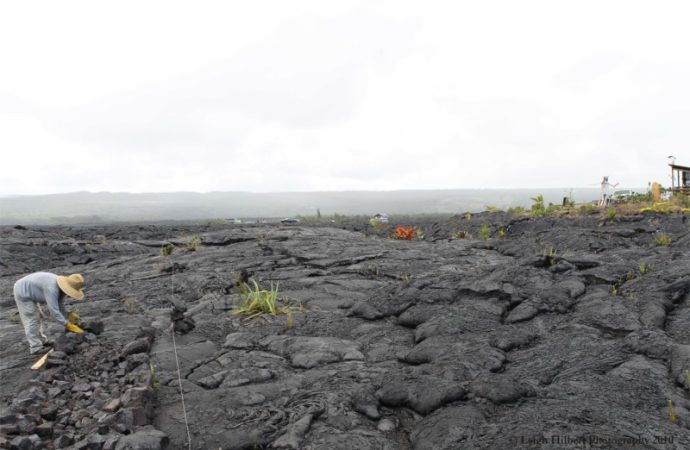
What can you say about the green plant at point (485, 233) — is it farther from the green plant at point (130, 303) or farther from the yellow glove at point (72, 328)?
the yellow glove at point (72, 328)

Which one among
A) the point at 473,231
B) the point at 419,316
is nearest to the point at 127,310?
the point at 419,316

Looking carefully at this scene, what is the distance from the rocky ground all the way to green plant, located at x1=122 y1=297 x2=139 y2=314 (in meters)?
0.04

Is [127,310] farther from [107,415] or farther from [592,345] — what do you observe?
[592,345]

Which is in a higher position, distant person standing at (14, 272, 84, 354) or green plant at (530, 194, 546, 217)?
green plant at (530, 194, 546, 217)

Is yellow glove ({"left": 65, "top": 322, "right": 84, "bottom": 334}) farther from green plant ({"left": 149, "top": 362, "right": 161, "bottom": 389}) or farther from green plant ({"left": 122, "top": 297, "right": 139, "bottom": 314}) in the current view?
green plant ({"left": 122, "top": 297, "right": 139, "bottom": 314})

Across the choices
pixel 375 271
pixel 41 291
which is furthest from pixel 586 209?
pixel 41 291

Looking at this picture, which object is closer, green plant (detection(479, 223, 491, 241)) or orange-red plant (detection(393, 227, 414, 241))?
green plant (detection(479, 223, 491, 241))

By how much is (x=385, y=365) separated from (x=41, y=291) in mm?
5608

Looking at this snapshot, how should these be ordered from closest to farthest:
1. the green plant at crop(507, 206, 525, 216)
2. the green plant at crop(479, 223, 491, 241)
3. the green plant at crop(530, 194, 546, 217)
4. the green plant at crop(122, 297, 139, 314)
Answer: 1. the green plant at crop(122, 297, 139, 314)
2. the green plant at crop(479, 223, 491, 241)
3. the green plant at crop(530, 194, 546, 217)
4. the green plant at crop(507, 206, 525, 216)

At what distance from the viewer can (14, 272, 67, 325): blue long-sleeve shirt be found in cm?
694

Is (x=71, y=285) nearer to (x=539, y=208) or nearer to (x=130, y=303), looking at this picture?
(x=130, y=303)

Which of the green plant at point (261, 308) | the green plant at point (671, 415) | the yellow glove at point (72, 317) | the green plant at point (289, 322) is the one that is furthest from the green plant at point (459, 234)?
the green plant at point (671, 415)

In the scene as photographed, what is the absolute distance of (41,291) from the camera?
704 centimetres

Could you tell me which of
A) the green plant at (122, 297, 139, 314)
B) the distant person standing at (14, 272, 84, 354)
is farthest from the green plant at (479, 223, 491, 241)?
the distant person standing at (14, 272, 84, 354)
